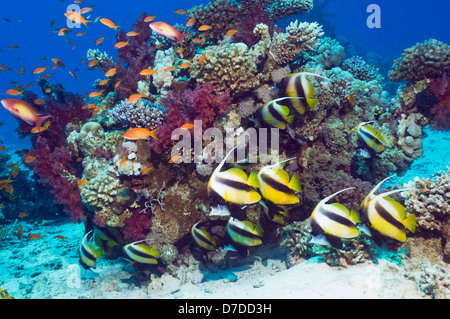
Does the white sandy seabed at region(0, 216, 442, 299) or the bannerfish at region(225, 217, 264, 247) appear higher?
the bannerfish at region(225, 217, 264, 247)

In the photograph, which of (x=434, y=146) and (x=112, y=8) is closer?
(x=434, y=146)

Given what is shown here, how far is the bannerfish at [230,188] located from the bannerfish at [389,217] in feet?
Result: 3.86

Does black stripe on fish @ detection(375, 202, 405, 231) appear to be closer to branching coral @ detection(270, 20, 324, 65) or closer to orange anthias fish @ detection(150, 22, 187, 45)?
branching coral @ detection(270, 20, 324, 65)

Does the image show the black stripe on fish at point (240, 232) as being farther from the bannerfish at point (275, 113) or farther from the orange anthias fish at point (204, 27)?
the orange anthias fish at point (204, 27)

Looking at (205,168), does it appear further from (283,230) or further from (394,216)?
(394,216)

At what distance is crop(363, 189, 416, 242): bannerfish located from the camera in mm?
2535

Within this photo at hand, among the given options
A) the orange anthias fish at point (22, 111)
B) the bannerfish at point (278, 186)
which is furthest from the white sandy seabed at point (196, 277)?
the orange anthias fish at point (22, 111)

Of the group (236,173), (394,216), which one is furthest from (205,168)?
(394,216)

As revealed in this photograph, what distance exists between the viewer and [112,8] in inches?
4380

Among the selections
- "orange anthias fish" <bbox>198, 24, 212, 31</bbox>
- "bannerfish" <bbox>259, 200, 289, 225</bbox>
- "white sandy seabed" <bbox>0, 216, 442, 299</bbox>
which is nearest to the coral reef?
"white sandy seabed" <bbox>0, 216, 442, 299</bbox>

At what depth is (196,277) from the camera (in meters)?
4.77

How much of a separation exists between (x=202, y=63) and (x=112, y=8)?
13501 centimetres

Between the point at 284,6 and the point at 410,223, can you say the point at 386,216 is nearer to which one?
the point at 410,223

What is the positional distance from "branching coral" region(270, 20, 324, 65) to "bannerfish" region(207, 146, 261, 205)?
3366mm
